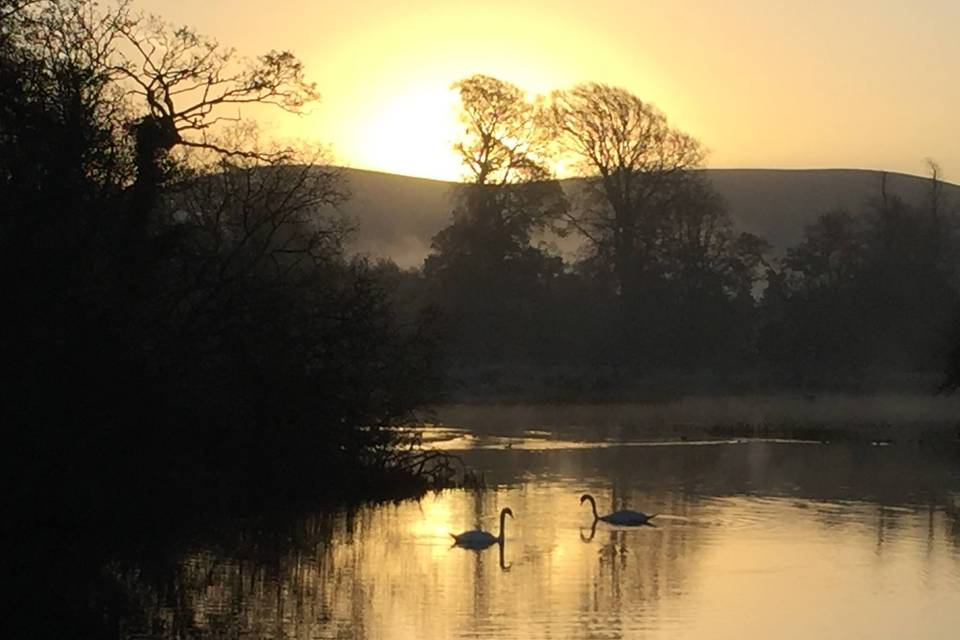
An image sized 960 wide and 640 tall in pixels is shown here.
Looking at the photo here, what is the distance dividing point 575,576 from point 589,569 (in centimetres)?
66

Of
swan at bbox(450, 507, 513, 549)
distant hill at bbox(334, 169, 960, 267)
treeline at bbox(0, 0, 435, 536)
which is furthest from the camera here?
distant hill at bbox(334, 169, 960, 267)

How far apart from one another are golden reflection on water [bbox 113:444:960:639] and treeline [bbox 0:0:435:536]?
0.97 metres

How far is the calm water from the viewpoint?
51.5 ft

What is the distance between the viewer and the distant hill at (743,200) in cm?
11869

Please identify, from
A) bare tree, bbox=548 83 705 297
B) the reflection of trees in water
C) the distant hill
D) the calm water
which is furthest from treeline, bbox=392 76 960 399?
the distant hill

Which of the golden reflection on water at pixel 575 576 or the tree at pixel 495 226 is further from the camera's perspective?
the tree at pixel 495 226

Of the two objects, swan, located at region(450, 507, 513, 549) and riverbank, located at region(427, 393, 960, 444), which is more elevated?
riverbank, located at region(427, 393, 960, 444)

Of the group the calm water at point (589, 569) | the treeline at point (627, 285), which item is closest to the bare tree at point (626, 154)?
A: the treeline at point (627, 285)

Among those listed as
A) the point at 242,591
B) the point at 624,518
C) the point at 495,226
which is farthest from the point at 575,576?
the point at 495,226

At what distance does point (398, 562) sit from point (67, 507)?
6422mm

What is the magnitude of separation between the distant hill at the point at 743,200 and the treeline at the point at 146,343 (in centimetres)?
8429

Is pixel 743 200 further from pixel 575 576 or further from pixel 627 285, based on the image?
pixel 575 576

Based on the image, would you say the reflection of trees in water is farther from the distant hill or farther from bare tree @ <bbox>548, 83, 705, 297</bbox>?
the distant hill

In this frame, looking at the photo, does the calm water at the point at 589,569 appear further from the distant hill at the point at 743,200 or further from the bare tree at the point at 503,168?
the distant hill at the point at 743,200
